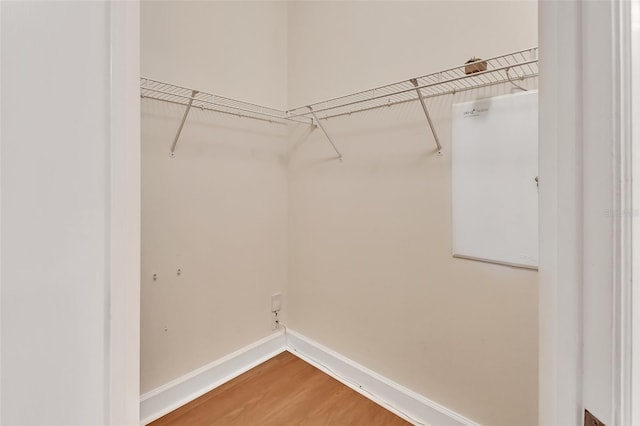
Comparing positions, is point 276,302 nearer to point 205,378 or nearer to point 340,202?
point 205,378

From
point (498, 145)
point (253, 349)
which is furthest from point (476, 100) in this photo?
point (253, 349)

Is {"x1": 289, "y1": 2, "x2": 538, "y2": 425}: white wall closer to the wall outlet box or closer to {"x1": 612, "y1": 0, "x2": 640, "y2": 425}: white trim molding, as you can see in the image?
the wall outlet box

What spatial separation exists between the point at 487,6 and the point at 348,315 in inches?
68.2

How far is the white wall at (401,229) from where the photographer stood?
120 centimetres

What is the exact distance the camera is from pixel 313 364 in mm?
1890

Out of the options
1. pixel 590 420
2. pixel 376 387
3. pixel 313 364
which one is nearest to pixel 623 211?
pixel 590 420

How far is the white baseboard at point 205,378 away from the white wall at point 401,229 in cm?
30

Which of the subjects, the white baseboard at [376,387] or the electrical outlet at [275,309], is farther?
the electrical outlet at [275,309]

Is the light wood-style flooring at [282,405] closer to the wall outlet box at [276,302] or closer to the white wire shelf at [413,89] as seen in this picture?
the wall outlet box at [276,302]

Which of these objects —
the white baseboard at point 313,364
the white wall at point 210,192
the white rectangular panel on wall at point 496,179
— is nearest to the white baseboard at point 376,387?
the white baseboard at point 313,364

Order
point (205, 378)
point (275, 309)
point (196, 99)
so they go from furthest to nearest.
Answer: point (275, 309)
point (205, 378)
point (196, 99)
